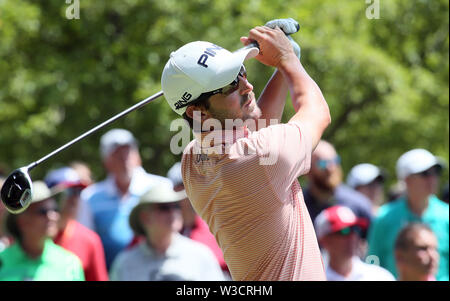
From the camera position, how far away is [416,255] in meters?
5.18

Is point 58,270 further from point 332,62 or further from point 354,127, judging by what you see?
point 354,127

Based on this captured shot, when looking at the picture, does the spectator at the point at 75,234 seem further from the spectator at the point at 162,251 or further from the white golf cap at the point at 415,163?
the white golf cap at the point at 415,163

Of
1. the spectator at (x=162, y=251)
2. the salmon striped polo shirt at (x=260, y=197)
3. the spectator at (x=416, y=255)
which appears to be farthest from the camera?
the spectator at (x=162, y=251)

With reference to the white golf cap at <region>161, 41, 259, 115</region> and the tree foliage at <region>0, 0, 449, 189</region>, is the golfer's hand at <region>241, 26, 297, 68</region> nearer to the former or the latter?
the white golf cap at <region>161, 41, 259, 115</region>

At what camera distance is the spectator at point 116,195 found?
6730mm

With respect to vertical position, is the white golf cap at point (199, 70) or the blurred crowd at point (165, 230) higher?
the white golf cap at point (199, 70)

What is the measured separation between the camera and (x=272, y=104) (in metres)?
3.73

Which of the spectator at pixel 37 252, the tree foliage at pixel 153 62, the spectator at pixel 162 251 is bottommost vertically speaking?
the tree foliage at pixel 153 62

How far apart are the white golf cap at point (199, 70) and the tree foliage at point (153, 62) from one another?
637cm

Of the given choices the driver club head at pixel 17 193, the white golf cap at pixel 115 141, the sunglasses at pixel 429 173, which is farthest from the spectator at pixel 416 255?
the white golf cap at pixel 115 141

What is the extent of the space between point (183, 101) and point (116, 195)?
12.7 feet

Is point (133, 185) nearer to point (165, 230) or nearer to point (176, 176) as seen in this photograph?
point (176, 176)

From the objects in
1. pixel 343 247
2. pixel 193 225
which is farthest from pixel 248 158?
pixel 193 225

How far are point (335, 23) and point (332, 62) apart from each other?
66 cm
